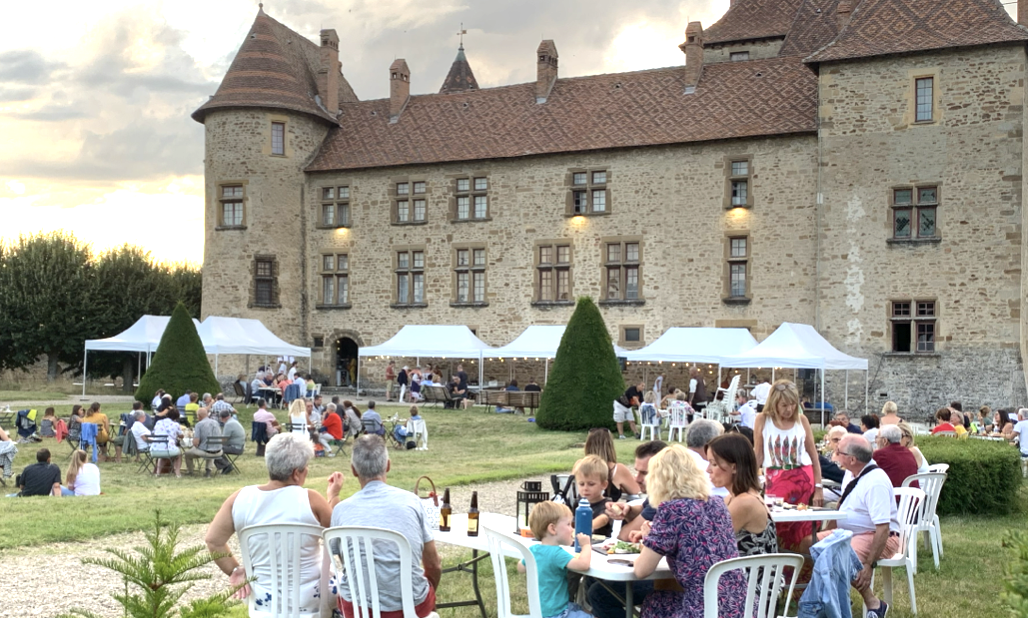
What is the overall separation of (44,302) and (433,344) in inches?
633

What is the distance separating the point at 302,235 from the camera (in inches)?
1265

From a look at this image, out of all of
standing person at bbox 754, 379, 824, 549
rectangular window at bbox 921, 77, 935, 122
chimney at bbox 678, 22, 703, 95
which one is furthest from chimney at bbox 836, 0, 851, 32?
standing person at bbox 754, 379, 824, 549

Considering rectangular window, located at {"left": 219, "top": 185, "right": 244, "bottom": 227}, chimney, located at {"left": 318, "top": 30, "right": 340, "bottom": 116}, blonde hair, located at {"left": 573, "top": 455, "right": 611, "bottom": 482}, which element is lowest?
blonde hair, located at {"left": 573, "top": 455, "right": 611, "bottom": 482}

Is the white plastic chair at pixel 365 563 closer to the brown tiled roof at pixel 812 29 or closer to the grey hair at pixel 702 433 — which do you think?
the grey hair at pixel 702 433

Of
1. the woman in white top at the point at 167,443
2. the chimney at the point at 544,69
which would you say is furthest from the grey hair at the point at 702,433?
the chimney at the point at 544,69

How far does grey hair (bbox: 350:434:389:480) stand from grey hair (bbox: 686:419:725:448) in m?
2.35

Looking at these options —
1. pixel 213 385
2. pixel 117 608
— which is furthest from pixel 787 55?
pixel 117 608

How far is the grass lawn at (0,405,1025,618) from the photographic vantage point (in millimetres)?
7223

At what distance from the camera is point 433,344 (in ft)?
88.2

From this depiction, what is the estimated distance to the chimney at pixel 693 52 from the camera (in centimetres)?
2902

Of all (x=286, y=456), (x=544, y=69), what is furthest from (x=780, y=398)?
(x=544, y=69)

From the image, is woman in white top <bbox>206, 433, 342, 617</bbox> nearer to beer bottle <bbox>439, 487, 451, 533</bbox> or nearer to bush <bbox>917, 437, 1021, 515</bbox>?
beer bottle <bbox>439, 487, 451, 533</bbox>

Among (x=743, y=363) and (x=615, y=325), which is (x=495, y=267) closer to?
(x=615, y=325)

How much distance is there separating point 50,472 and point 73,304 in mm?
26061
